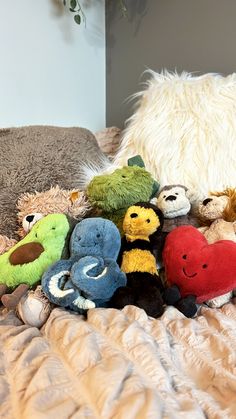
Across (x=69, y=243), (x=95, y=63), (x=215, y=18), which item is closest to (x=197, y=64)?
(x=215, y=18)

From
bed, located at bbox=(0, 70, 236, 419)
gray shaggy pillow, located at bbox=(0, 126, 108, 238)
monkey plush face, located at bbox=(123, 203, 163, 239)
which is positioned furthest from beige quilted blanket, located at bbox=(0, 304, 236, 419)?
gray shaggy pillow, located at bbox=(0, 126, 108, 238)

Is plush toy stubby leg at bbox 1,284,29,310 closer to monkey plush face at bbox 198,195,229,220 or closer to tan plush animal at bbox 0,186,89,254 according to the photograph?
tan plush animal at bbox 0,186,89,254

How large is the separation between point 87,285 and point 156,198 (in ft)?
1.11

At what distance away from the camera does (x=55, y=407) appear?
1.80 ft

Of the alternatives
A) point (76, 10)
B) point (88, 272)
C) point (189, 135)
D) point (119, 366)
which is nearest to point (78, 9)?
point (76, 10)

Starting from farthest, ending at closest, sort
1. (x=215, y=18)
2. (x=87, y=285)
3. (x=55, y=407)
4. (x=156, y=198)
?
(x=215, y=18) → (x=156, y=198) → (x=87, y=285) → (x=55, y=407)

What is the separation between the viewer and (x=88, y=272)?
0.87 m

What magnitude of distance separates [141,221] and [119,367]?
0.41 metres

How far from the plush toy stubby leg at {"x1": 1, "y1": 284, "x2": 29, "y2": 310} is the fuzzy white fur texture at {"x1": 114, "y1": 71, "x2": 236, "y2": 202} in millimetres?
465

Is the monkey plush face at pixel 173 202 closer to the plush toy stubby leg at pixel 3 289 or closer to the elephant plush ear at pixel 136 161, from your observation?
the elephant plush ear at pixel 136 161

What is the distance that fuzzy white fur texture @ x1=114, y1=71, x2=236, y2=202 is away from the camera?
1.12 meters

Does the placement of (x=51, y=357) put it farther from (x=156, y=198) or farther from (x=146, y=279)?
(x=156, y=198)

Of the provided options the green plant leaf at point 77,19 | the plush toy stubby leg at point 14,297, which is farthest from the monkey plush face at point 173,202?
the green plant leaf at point 77,19

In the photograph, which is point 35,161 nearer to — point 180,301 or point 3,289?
point 3,289
